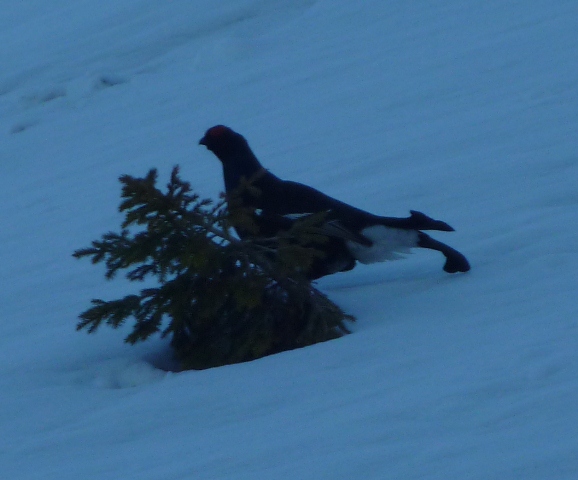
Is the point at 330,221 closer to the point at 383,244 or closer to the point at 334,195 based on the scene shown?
the point at 383,244

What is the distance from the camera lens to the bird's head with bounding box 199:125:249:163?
4875mm

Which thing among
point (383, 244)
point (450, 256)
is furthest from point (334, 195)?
point (450, 256)

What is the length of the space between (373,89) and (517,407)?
22.8 ft

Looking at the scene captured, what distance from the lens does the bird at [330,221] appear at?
15.4ft

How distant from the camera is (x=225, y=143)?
16.0ft

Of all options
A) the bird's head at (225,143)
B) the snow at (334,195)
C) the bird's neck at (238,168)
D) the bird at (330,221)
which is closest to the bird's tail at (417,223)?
the bird at (330,221)

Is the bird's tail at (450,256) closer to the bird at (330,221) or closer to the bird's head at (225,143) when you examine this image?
the bird at (330,221)

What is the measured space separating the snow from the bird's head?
2.93 feet

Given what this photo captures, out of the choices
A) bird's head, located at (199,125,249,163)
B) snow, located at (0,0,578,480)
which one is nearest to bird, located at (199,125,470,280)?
bird's head, located at (199,125,249,163)

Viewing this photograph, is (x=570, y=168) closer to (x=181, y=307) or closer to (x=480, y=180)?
(x=480, y=180)

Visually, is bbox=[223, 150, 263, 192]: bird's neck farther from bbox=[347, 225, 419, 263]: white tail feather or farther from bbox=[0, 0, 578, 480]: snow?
bbox=[0, 0, 578, 480]: snow

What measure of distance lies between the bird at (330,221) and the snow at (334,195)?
0.58ft

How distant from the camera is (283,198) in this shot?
4715mm

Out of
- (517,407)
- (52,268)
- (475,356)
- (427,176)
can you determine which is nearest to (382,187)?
(427,176)
